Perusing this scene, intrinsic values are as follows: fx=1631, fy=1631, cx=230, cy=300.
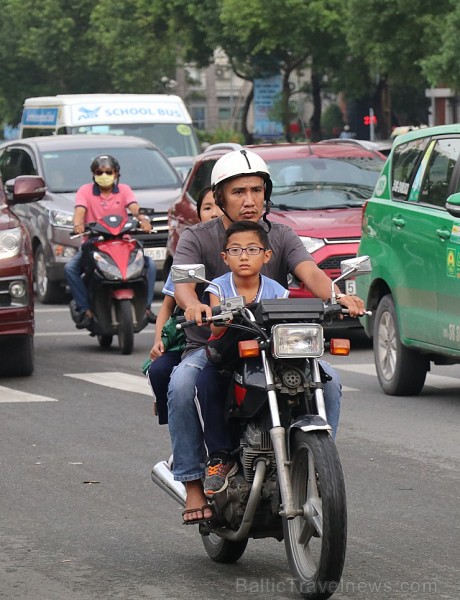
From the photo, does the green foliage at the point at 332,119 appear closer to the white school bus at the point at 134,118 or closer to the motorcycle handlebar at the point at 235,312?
the white school bus at the point at 134,118

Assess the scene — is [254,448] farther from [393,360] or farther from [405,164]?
[405,164]

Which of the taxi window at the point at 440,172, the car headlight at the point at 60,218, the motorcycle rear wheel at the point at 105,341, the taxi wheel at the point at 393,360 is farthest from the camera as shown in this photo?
the car headlight at the point at 60,218

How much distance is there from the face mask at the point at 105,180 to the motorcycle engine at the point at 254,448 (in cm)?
920

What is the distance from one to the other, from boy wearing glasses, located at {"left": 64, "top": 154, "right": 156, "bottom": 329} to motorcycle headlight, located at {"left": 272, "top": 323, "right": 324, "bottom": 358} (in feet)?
29.2

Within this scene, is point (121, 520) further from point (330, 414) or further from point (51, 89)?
point (51, 89)

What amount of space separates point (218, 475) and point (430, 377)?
7.11 meters

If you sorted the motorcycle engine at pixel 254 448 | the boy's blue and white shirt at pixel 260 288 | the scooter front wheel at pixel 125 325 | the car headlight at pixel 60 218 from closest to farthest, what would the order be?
the motorcycle engine at pixel 254 448, the boy's blue and white shirt at pixel 260 288, the scooter front wheel at pixel 125 325, the car headlight at pixel 60 218

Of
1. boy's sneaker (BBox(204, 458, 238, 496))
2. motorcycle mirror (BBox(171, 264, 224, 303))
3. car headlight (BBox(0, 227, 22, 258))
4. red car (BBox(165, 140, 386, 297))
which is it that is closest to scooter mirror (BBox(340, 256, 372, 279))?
motorcycle mirror (BBox(171, 264, 224, 303))

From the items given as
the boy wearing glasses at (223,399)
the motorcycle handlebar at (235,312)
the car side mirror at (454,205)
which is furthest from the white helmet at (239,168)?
the car side mirror at (454,205)

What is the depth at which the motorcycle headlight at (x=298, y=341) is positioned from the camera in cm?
548

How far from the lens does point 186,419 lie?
600 cm

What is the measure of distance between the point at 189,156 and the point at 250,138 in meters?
40.9

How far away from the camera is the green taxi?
10.6 metres

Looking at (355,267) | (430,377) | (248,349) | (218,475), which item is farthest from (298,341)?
(430,377)
